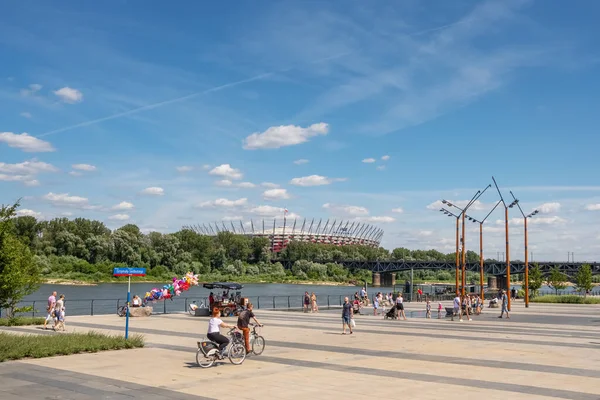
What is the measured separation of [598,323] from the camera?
3356 cm

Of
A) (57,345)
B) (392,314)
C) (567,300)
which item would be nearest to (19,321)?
(57,345)

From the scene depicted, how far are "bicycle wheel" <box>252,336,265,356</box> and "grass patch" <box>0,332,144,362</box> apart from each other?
4.05 meters

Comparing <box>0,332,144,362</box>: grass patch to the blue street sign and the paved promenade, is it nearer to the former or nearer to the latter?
the paved promenade

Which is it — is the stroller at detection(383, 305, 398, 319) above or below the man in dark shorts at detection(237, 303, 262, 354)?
below

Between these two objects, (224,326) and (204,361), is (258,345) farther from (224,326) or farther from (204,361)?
(204,361)

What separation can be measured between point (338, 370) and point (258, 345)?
13.5ft

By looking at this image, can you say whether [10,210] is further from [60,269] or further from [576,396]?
[60,269]

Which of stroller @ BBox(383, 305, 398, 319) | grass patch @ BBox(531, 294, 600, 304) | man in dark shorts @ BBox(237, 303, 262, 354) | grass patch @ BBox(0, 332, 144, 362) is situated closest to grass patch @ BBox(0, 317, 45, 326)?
grass patch @ BBox(0, 332, 144, 362)

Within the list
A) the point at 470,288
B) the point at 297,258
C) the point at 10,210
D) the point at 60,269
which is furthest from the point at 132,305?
the point at 297,258

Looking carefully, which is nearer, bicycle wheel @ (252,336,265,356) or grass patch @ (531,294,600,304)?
bicycle wheel @ (252,336,265,356)

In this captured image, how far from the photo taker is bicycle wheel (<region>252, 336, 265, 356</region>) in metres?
19.4

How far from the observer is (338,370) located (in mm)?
16250

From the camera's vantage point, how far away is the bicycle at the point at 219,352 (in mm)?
16688

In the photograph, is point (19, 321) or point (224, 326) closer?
point (224, 326)
